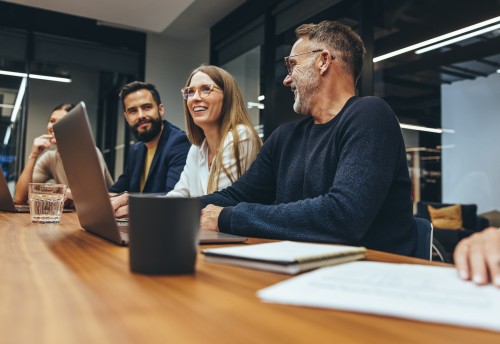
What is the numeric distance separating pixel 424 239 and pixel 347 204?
1.09ft

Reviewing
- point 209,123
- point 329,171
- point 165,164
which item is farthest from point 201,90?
point 329,171

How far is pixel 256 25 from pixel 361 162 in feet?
12.6

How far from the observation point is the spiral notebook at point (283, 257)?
1.83 feet

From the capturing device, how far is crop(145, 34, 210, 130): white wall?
5.75m

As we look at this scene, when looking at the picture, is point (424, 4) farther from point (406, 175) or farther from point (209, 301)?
point (209, 301)

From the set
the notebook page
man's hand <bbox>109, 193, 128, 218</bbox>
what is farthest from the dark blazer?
the notebook page

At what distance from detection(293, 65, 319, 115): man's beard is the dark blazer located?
3.70 feet

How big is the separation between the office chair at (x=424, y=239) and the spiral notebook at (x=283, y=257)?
626 millimetres

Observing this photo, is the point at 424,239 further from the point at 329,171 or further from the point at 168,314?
the point at 168,314

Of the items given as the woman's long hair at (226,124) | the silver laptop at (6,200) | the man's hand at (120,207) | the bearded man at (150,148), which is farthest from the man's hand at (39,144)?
the man's hand at (120,207)

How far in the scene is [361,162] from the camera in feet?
3.78

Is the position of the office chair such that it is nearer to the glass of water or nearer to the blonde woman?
the blonde woman

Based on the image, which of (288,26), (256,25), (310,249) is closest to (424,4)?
(288,26)

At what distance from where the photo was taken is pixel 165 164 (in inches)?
106
